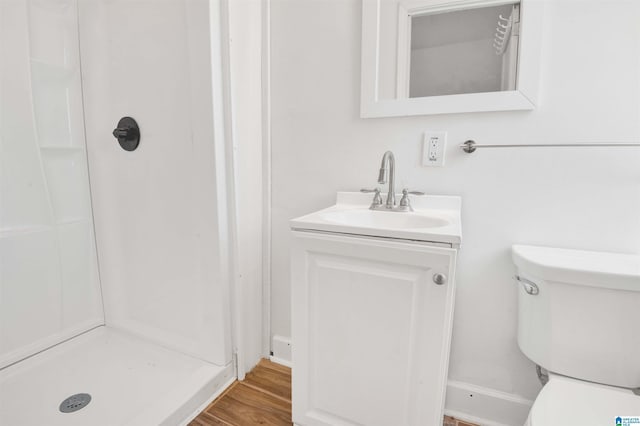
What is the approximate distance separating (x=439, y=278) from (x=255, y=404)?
0.89 meters

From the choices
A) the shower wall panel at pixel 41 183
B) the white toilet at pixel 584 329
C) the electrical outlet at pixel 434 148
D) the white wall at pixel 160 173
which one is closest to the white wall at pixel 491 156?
the electrical outlet at pixel 434 148

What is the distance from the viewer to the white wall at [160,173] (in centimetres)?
116

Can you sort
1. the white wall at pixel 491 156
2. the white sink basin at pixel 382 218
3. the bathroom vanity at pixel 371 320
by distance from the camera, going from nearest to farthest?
the bathroom vanity at pixel 371 320 → the white wall at pixel 491 156 → the white sink basin at pixel 382 218

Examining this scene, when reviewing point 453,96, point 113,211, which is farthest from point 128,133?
point 453,96

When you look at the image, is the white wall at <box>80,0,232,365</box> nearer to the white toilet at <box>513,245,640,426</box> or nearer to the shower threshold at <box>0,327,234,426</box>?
the shower threshold at <box>0,327,234,426</box>

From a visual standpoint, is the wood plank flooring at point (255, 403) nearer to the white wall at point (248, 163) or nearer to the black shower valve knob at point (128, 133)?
the white wall at point (248, 163)

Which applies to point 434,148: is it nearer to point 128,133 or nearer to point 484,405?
point 484,405

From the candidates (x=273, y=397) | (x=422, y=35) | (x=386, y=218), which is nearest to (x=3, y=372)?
(x=273, y=397)

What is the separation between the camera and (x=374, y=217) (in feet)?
3.57

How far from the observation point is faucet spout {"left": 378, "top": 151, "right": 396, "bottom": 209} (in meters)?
1.00

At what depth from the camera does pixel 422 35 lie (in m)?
1.08

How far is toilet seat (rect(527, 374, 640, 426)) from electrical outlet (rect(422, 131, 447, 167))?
0.71 m

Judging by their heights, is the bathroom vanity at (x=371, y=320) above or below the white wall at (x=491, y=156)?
below

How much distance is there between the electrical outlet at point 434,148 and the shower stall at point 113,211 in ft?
2.44
